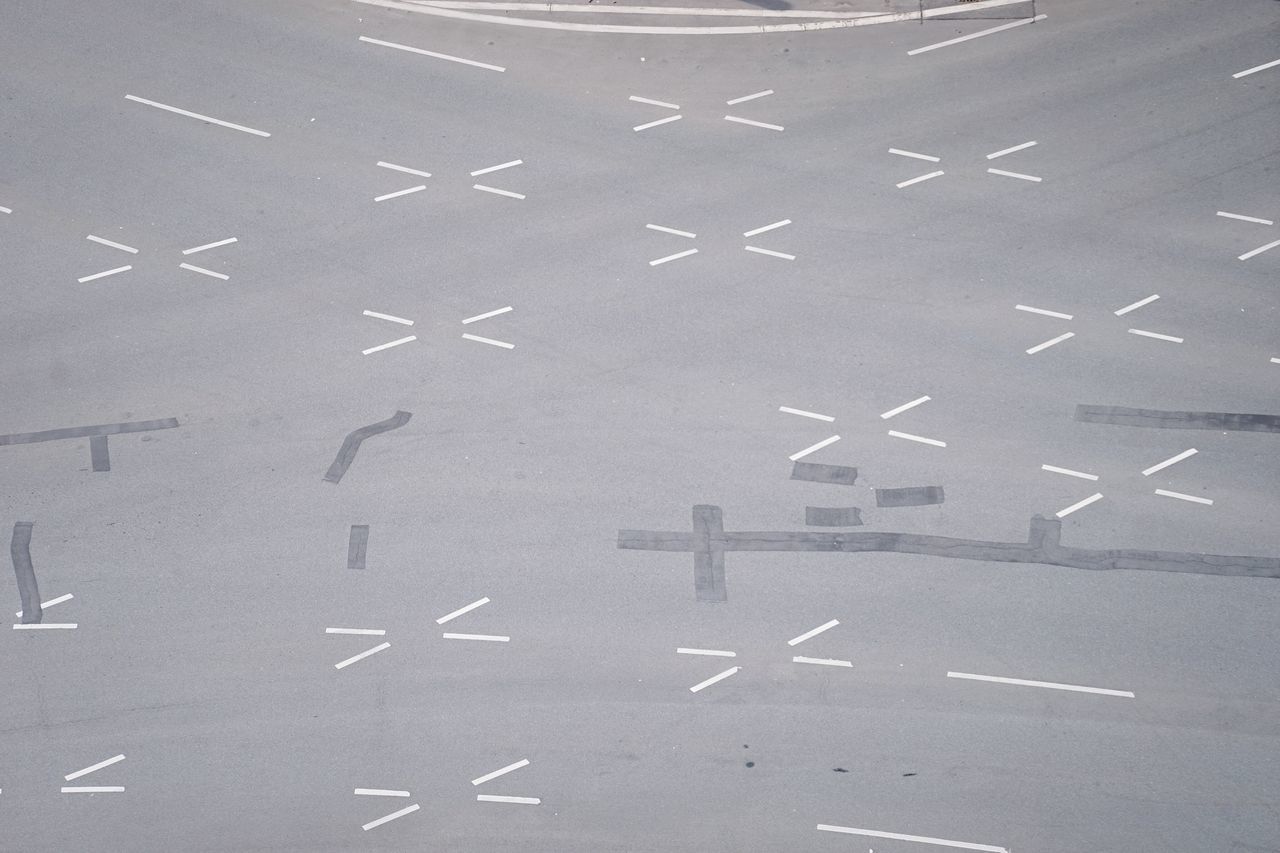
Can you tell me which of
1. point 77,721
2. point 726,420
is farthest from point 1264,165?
point 77,721

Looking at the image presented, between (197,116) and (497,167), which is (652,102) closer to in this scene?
(497,167)

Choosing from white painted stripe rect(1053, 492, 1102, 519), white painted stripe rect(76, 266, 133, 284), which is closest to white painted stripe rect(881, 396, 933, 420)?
white painted stripe rect(1053, 492, 1102, 519)

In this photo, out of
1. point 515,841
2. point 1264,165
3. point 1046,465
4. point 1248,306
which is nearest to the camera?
point 515,841

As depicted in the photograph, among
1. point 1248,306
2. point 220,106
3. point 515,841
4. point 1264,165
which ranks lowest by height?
point 515,841

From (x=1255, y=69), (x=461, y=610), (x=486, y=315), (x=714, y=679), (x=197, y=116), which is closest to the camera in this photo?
(x=714, y=679)

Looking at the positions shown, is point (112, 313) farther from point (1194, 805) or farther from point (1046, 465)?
point (1194, 805)

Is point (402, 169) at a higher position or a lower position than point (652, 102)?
lower

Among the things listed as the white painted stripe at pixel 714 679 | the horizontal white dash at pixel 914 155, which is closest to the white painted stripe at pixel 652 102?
the horizontal white dash at pixel 914 155

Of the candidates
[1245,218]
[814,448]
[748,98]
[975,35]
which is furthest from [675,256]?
→ [1245,218]
